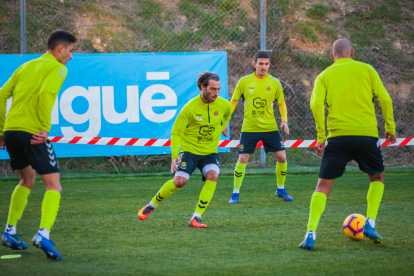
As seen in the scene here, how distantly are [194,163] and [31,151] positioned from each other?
6.81ft

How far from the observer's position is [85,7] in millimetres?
14039

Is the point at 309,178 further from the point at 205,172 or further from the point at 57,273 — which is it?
the point at 57,273

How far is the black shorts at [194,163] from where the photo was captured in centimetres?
540

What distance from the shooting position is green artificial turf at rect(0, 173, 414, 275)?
365 cm

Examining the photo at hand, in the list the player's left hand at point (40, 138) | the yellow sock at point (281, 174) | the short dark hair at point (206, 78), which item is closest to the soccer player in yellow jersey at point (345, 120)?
the short dark hair at point (206, 78)

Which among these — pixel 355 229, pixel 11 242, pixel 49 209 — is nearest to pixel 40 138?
pixel 49 209

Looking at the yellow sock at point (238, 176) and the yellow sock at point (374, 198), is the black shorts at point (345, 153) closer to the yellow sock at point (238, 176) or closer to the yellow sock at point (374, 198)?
the yellow sock at point (374, 198)

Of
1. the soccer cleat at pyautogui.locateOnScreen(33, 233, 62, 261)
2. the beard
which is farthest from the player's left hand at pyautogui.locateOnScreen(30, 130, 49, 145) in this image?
the beard

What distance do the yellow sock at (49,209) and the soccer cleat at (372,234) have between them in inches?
116

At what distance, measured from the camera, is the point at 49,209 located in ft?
13.0

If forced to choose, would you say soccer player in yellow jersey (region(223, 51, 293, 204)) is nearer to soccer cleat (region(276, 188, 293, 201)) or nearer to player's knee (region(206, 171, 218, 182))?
soccer cleat (region(276, 188, 293, 201))

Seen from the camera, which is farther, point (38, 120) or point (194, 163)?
point (194, 163)

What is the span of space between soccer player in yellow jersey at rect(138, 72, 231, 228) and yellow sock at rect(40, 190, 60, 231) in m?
1.63

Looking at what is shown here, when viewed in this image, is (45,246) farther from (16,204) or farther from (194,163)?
(194,163)
